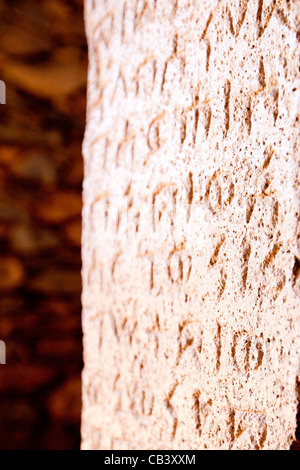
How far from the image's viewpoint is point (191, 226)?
2.35 ft

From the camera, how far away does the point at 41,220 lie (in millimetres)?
1231

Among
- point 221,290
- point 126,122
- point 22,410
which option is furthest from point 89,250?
point 22,410

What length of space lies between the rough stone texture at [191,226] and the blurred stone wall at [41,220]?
0.94ft

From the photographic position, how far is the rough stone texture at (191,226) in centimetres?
58

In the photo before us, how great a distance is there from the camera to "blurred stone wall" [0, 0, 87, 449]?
3.89 feet

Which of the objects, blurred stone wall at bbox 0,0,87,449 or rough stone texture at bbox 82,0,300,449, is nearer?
rough stone texture at bbox 82,0,300,449

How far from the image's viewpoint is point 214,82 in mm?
682

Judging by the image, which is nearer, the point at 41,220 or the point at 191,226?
the point at 191,226

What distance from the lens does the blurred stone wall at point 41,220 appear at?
1185mm

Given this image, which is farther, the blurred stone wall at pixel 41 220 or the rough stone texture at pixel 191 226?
the blurred stone wall at pixel 41 220

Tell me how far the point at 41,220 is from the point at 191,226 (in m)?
0.61

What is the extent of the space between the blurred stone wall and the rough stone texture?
0.29 metres

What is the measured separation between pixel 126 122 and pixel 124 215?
0.16m

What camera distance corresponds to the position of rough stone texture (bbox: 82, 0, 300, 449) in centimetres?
58
